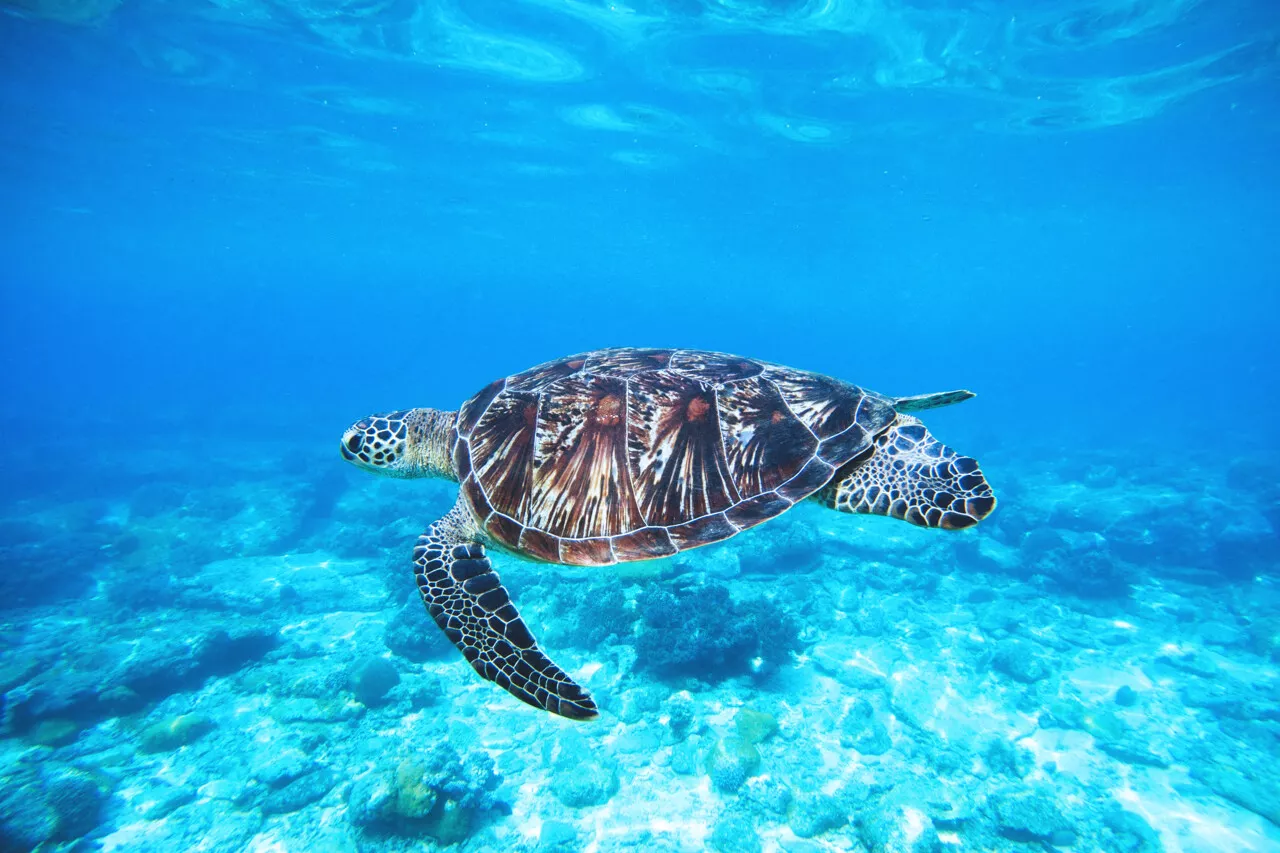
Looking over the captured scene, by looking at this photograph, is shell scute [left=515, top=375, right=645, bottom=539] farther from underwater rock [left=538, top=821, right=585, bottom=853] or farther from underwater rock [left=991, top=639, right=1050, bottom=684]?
underwater rock [left=991, top=639, right=1050, bottom=684]

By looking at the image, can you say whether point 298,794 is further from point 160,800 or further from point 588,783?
point 588,783

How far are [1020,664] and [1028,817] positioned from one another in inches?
148

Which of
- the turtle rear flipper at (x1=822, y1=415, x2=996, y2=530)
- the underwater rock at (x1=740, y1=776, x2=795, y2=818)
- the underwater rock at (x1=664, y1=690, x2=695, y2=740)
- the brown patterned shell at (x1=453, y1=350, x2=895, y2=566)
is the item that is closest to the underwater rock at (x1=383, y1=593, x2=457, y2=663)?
the underwater rock at (x1=664, y1=690, x2=695, y2=740)

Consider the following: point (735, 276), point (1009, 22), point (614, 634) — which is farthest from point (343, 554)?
point (735, 276)

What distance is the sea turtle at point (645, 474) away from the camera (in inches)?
152

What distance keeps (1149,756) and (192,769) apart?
1440 centimetres

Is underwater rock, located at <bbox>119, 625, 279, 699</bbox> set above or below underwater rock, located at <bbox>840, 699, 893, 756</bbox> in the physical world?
below

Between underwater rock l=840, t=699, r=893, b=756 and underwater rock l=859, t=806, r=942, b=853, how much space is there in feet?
3.09

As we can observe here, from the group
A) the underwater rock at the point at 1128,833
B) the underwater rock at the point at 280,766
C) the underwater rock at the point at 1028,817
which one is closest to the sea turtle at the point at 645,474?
the underwater rock at the point at 280,766

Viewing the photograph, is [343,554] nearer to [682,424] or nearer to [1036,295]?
[682,424]

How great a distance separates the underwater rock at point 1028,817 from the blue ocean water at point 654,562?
1.6 inches

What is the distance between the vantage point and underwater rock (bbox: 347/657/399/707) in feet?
29.3

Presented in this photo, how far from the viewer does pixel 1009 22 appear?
48.4 feet

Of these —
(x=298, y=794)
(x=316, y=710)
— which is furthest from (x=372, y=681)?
(x=298, y=794)
